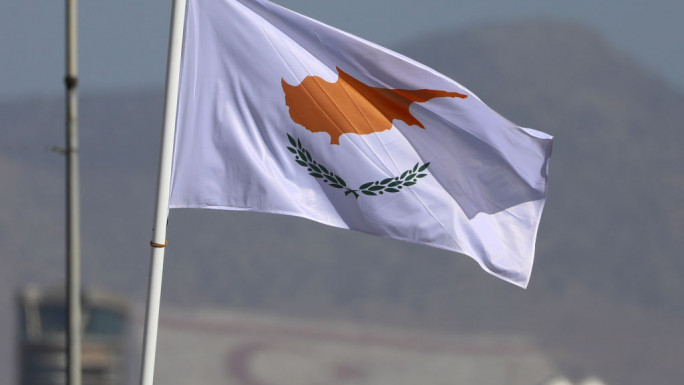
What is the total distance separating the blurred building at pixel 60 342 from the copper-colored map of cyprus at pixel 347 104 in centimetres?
2467

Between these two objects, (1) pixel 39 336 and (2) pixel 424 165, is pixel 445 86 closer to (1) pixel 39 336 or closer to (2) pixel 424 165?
(2) pixel 424 165

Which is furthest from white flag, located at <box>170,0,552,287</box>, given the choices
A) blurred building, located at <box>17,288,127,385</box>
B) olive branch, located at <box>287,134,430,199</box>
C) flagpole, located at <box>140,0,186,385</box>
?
blurred building, located at <box>17,288,127,385</box>

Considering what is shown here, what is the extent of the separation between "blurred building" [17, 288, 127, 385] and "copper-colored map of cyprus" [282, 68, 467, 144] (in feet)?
80.9

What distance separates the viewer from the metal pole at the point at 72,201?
7.36 meters

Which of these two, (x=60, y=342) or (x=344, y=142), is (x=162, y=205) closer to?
(x=344, y=142)

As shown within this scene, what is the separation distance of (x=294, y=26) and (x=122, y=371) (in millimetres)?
27142

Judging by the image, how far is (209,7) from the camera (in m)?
7.81

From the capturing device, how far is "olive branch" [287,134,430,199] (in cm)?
793

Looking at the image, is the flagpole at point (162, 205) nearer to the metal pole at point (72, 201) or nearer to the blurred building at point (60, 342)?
the metal pole at point (72, 201)

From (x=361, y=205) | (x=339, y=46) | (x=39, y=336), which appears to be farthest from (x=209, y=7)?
(x=39, y=336)

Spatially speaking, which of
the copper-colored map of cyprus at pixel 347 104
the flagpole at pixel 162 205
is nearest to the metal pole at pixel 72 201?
the flagpole at pixel 162 205

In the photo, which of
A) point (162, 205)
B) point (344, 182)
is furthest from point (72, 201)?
point (344, 182)

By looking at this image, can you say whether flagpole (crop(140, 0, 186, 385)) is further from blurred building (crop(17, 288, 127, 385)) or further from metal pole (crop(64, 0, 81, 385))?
blurred building (crop(17, 288, 127, 385))

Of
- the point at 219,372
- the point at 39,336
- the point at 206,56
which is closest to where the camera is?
the point at 206,56
